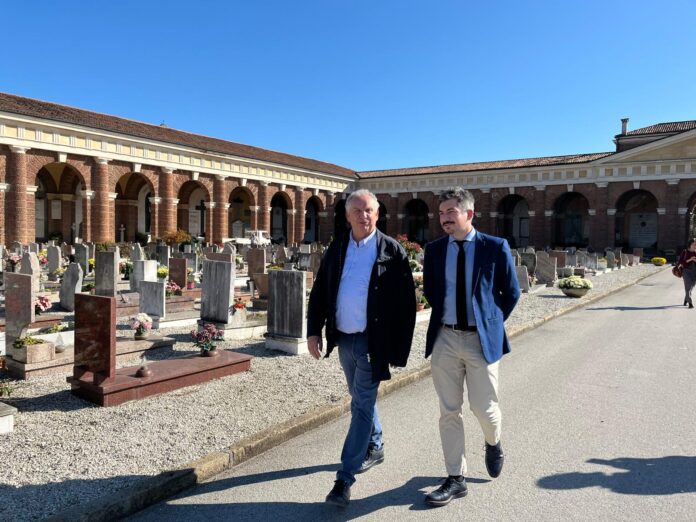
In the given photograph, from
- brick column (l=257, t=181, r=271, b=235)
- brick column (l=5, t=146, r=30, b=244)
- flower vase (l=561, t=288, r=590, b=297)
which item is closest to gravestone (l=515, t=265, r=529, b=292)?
flower vase (l=561, t=288, r=590, b=297)

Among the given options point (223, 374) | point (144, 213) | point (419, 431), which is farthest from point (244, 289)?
point (144, 213)

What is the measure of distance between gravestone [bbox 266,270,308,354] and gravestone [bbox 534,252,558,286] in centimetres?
1307

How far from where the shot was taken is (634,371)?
6.57m

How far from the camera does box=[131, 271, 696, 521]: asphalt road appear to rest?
3.10 metres

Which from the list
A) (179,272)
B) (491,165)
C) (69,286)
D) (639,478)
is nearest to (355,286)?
(639,478)

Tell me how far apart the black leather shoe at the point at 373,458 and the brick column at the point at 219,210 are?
31.8 metres

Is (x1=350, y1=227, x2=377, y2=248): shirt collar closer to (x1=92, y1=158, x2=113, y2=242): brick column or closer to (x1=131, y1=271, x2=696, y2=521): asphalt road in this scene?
(x1=131, y1=271, x2=696, y2=521): asphalt road

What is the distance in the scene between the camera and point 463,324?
3.16m

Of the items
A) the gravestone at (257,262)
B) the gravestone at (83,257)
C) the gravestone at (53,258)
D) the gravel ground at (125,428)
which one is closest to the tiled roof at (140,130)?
the gravestone at (83,257)

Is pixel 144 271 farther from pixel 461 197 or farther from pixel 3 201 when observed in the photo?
pixel 3 201

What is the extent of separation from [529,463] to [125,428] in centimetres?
318

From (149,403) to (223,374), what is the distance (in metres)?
1.15

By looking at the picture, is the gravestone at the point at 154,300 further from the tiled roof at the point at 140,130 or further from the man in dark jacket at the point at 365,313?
the tiled roof at the point at 140,130

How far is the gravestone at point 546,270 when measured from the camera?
59.0 ft
